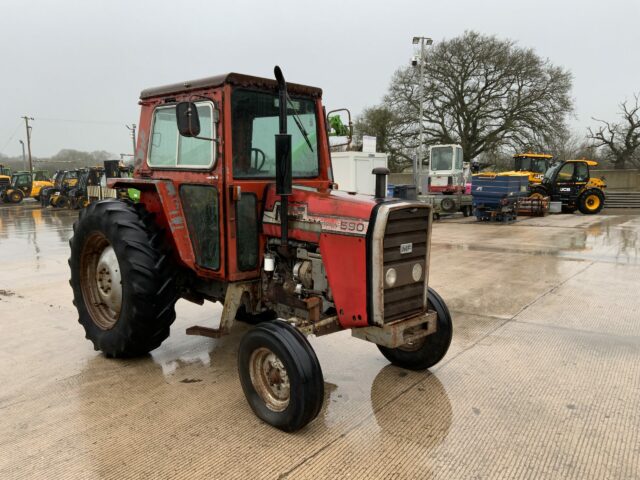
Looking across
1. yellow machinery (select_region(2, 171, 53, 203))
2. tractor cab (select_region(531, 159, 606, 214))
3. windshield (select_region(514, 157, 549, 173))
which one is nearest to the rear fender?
tractor cab (select_region(531, 159, 606, 214))

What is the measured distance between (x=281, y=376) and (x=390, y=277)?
92cm

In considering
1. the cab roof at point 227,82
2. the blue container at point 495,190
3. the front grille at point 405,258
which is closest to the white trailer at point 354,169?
the blue container at point 495,190

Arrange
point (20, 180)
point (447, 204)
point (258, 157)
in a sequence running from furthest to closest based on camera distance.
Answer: point (20, 180) → point (447, 204) → point (258, 157)

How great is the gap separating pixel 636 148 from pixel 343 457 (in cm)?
3582

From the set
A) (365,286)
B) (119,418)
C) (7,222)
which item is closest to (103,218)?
(119,418)

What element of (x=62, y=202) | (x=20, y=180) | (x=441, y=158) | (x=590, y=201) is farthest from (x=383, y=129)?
(x=20, y=180)

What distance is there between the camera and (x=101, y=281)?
4.30m

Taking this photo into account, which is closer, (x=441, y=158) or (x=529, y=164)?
(x=441, y=158)

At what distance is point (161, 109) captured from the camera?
4152mm

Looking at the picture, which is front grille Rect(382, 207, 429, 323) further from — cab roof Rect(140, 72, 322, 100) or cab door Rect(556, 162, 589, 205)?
cab door Rect(556, 162, 589, 205)

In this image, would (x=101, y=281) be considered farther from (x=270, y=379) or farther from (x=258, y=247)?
(x=270, y=379)

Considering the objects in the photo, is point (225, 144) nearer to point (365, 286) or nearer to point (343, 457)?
point (365, 286)

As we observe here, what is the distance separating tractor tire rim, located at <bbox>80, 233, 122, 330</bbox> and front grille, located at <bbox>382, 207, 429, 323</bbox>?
223 cm

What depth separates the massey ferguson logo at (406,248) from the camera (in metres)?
3.20
